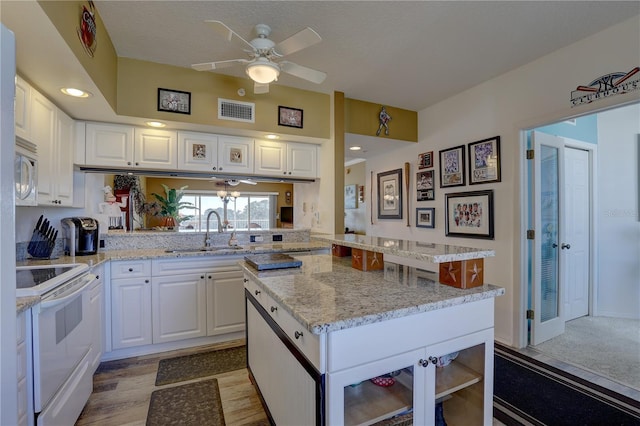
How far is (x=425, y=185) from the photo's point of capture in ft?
12.5

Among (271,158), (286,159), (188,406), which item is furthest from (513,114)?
(188,406)

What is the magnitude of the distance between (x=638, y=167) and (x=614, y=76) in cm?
198

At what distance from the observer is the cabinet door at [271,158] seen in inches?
131

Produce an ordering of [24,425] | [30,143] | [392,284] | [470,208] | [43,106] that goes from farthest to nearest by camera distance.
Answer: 1. [470,208]
2. [43,106]
3. [30,143]
4. [392,284]
5. [24,425]

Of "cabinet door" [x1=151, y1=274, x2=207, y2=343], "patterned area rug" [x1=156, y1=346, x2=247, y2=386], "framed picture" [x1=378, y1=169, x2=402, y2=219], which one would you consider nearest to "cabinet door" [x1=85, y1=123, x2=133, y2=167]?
"cabinet door" [x1=151, y1=274, x2=207, y2=343]

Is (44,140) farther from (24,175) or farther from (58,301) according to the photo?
(58,301)

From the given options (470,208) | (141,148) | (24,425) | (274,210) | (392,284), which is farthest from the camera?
(274,210)

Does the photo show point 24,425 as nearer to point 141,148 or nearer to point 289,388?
point 289,388

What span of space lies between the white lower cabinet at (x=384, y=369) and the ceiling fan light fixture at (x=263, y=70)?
58.7 inches

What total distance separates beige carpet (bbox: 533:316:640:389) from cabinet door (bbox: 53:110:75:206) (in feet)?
14.5

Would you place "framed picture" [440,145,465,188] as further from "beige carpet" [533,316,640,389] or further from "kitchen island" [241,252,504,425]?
"kitchen island" [241,252,504,425]

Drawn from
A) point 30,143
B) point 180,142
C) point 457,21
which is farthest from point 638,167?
point 30,143

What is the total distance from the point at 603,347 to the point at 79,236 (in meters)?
4.92

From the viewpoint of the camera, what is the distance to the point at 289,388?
4.31 feet
